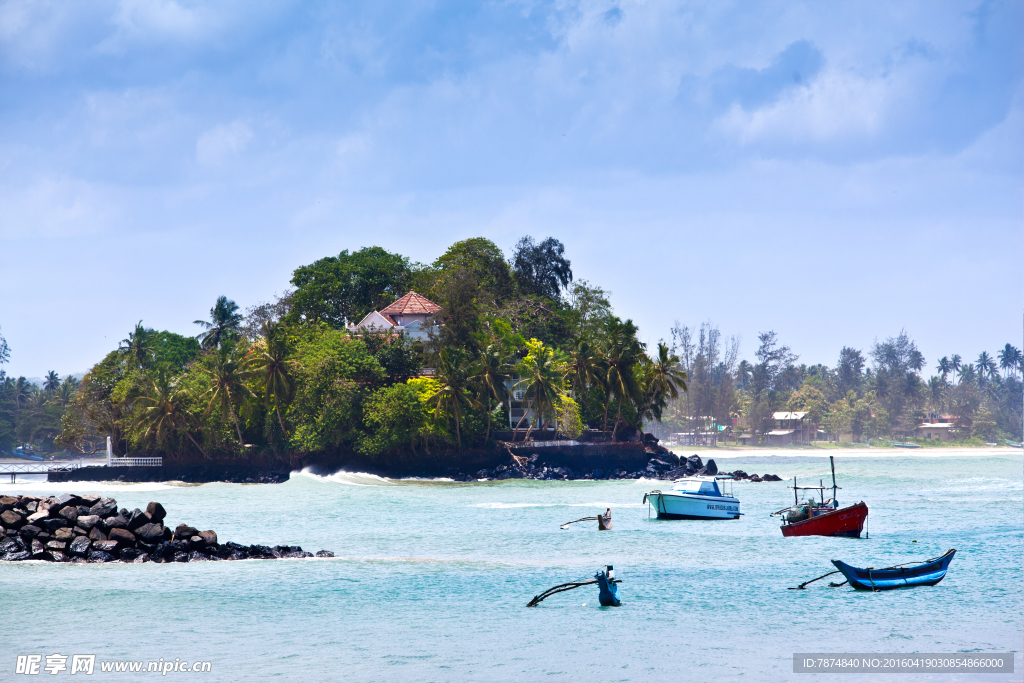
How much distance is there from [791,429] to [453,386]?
10062 centimetres

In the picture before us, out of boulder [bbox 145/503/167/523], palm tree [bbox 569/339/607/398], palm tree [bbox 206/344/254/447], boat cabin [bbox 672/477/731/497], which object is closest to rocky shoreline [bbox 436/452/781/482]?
palm tree [bbox 569/339/607/398]

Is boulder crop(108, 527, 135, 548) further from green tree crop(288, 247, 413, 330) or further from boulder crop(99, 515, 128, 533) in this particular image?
green tree crop(288, 247, 413, 330)

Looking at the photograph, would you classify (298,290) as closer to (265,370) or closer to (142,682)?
(265,370)

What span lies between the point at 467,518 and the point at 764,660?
24572mm

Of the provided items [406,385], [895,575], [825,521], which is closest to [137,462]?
[406,385]

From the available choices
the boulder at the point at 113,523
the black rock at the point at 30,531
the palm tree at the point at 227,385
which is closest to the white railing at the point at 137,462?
the palm tree at the point at 227,385

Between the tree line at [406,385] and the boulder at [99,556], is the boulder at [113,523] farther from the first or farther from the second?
the tree line at [406,385]

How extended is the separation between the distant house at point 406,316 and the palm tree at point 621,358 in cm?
1537

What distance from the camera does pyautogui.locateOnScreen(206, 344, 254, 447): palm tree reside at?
70625 millimetres

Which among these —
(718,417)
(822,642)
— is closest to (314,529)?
(822,642)

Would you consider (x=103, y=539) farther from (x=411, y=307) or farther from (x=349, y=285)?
(x=349, y=285)

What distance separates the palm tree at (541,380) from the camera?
6944 cm

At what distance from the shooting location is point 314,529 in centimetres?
3753

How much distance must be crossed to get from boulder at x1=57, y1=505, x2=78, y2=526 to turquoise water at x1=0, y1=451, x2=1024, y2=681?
7.82 ft
